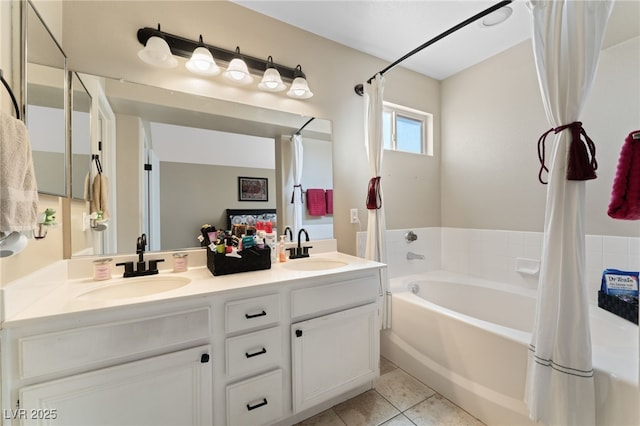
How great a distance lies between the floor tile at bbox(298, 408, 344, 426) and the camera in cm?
139

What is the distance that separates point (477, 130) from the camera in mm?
2357

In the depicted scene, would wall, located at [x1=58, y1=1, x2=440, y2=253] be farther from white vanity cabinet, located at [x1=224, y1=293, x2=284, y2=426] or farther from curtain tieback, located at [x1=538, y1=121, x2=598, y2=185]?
curtain tieback, located at [x1=538, y1=121, x2=598, y2=185]

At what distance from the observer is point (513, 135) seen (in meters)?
2.11

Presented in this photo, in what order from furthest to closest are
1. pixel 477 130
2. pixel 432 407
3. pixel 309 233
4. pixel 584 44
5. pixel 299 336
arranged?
pixel 477 130
pixel 309 233
pixel 432 407
pixel 299 336
pixel 584 44

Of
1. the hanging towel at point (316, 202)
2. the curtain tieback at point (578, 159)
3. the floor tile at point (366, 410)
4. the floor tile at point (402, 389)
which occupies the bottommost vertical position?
the floor tile at point (402, 389)

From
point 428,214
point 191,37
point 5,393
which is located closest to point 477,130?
point 428,214

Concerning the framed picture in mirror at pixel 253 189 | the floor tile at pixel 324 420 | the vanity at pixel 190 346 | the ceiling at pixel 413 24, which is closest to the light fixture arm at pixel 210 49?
the ceiling at pixel 413 24

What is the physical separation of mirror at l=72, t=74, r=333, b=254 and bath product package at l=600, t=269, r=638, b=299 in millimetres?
2098

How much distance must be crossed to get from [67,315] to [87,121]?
102cm

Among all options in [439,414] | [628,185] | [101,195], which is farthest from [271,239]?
[628,185]

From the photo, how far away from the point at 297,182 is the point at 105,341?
1345 millimetres

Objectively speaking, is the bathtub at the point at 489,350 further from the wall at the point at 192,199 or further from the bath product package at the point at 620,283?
the wall at the point at 192,199

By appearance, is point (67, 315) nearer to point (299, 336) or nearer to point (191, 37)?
point (299, 336)

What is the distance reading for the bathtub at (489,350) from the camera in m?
1.03
